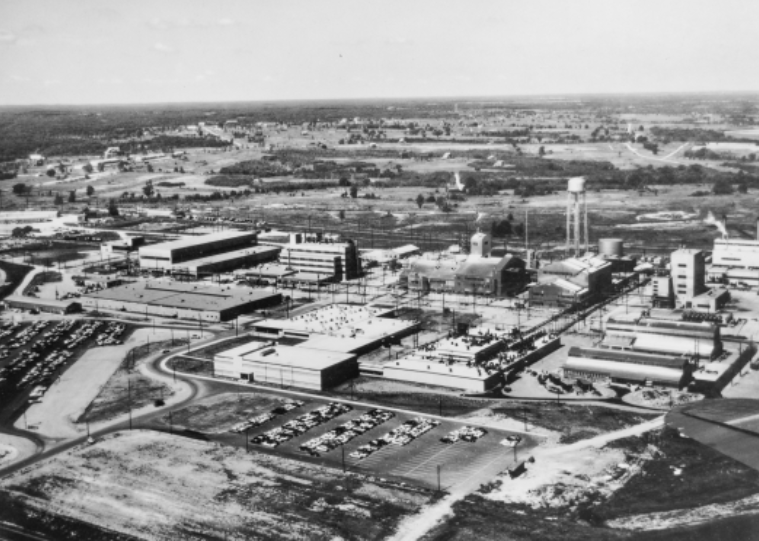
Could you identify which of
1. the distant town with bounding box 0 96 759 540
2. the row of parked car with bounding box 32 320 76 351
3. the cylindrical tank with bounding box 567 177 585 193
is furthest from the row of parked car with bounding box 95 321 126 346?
the cylindrical tank with bounding box 567 177 585 193

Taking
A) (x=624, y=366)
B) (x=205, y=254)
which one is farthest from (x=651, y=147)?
(x=624, y=366)

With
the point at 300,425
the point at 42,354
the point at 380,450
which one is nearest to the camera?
the point at 380,450

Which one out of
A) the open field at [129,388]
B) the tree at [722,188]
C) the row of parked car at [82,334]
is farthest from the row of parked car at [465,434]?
the tree at [722,188]

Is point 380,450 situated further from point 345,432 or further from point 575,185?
point 575,185

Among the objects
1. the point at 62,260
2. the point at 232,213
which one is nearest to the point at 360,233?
the point at 232,213

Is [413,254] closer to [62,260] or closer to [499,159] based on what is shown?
[62,260]

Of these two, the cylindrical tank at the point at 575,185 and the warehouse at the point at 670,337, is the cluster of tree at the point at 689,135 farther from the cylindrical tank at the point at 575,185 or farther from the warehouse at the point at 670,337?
the warehouse at the point at 670,337
